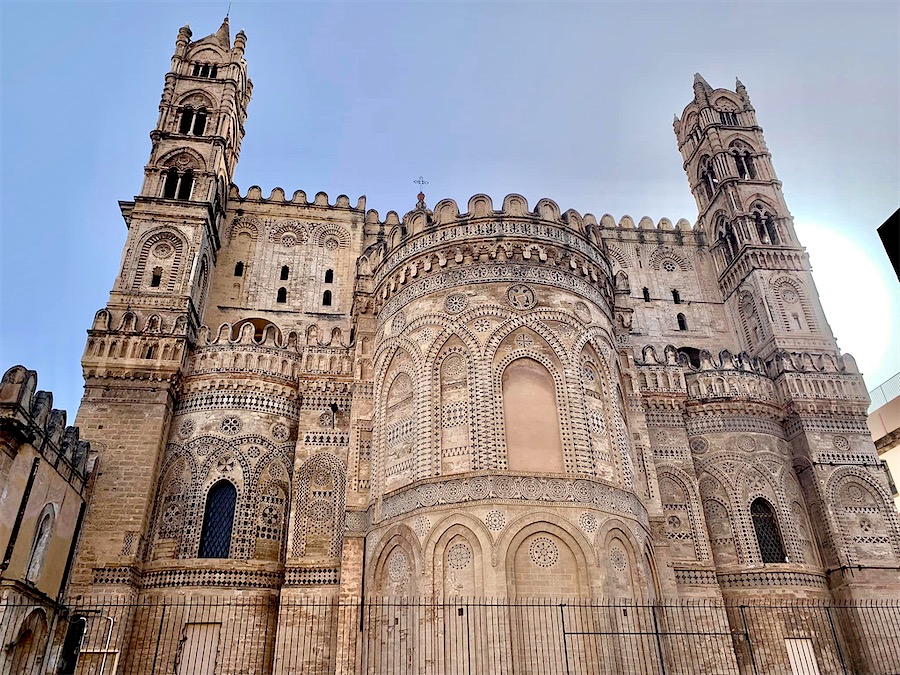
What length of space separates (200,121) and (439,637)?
19.0m

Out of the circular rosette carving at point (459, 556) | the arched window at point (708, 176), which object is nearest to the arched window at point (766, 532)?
the circular rosette carving at point (459, 556)

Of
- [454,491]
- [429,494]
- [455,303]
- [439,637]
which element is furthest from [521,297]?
[439,637]

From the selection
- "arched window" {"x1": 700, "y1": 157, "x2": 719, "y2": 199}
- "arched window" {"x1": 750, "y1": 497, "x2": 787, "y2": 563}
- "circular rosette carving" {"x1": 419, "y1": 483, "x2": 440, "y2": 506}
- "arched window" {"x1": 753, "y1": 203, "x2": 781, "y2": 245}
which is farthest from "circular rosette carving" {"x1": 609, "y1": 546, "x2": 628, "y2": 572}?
"arched window" {"x1": 700, "y1": 157, "x2": 719, "y2": 199}

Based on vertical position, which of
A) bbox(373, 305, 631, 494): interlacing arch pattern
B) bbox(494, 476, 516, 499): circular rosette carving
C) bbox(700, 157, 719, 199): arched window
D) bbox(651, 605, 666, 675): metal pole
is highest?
bbox(700, 157, 719, 199): arched window

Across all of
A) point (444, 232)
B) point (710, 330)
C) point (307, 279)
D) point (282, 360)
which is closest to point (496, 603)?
point (444, 232)

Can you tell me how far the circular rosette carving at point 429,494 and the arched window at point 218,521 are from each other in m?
5.39

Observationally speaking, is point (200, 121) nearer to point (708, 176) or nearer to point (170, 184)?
point (170, 184)

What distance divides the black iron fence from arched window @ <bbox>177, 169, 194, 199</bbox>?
1219 cm

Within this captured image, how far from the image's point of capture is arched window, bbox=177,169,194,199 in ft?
70.2

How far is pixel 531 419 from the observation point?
13.3m

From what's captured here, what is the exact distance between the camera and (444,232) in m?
15.6

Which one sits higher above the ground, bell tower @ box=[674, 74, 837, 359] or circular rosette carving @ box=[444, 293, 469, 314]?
bell tower @ box=[674, 74, 837, 359]

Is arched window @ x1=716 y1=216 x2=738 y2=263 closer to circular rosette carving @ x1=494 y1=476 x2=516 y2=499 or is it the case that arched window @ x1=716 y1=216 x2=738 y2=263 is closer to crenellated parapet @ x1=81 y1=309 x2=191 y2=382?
circular rosette carving @ x1=494 y1=476 x2=516 y2=499

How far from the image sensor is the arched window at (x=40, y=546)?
41.3 feet
